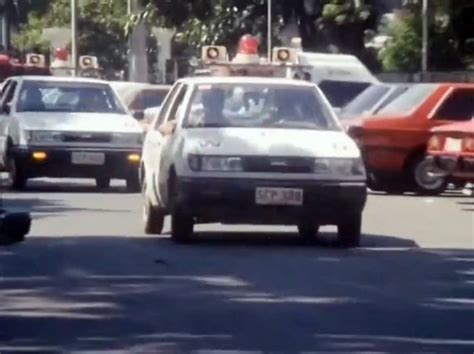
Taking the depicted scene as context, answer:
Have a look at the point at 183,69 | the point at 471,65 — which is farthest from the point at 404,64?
the point at 183,69

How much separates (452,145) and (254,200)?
295 inches

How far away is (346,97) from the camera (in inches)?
1431

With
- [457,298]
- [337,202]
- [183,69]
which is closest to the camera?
[457,298]

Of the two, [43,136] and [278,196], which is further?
[43,136]

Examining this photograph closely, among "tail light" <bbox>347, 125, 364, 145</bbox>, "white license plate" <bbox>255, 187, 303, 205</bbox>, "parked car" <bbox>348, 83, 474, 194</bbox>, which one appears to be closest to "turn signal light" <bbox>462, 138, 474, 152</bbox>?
"parked car" <bbox>348, 83, 474, 194</bbox>

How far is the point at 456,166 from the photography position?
81.3ft

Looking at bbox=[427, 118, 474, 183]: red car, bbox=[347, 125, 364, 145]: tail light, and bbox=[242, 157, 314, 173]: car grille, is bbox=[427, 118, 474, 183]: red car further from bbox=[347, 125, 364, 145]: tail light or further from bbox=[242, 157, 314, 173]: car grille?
bbox=[242, 157, 314, 173]: car grille

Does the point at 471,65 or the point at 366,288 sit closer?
the point at 366,288

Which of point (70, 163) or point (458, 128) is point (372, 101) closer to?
point (458, 128)

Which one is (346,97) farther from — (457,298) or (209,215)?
(457,298)

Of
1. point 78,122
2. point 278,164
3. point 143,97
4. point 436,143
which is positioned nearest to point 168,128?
point 278,164

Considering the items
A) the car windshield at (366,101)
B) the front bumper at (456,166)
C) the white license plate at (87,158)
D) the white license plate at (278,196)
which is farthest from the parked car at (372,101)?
the white license plate at (278,196)

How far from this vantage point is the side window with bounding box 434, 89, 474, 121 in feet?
91.0

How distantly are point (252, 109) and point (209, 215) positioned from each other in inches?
55.5
